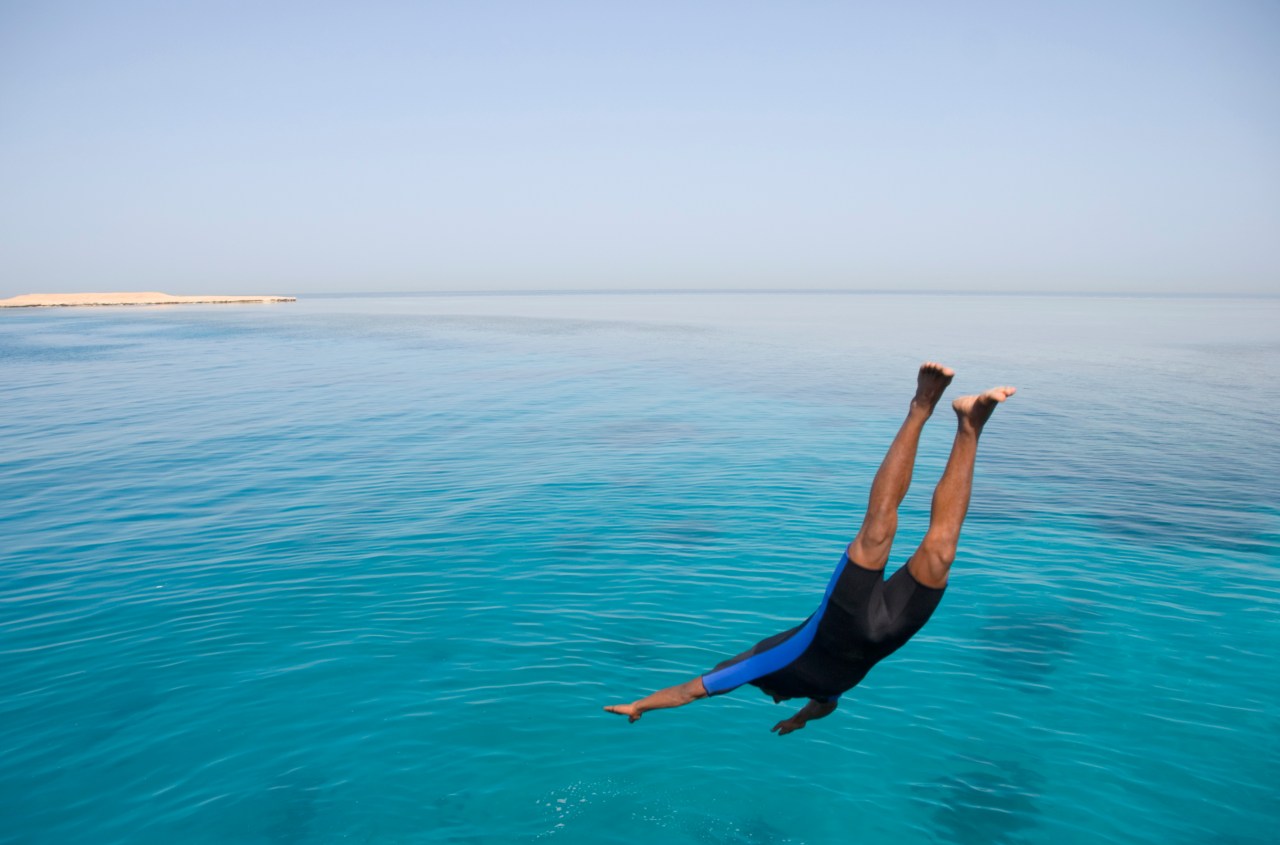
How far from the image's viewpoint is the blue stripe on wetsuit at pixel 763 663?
7.41m

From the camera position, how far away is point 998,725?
1172 cm

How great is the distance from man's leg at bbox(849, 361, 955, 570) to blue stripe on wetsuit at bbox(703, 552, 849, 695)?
59cm

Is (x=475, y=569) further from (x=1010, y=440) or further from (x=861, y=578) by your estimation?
(x=1010, y=440)

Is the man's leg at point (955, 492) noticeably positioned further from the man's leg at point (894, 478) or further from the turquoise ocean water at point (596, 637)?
the turquoise ocean water at point (596, 637)

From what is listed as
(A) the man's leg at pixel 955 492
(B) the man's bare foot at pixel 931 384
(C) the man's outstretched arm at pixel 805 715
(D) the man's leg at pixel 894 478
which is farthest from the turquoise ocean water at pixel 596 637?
(B) the man's bare foot at pixel 931 384

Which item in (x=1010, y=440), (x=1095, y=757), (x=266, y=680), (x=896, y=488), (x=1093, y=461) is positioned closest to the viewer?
(x=896, y=488)

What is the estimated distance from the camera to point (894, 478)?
6.73 metres

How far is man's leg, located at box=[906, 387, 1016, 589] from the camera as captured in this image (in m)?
6.50

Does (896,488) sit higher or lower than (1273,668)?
higher

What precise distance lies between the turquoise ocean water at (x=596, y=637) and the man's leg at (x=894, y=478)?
459 centimetres

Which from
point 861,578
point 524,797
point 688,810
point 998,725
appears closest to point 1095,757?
point 998,725

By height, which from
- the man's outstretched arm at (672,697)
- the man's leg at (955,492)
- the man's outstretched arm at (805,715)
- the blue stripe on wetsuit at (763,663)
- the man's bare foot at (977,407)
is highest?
the man's bare foot at (977,407)

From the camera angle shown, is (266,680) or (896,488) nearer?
(896,488)

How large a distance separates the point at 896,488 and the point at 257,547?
50.6 ft
